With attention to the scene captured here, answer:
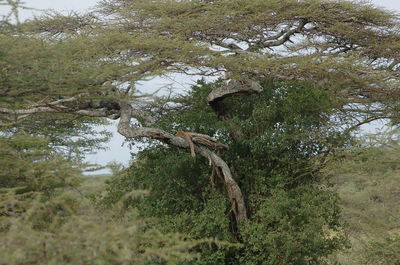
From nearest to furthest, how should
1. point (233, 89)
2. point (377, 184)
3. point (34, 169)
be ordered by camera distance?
point (34, 169), point (377, 184), point (233, 89)

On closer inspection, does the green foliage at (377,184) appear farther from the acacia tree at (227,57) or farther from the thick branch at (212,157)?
the thick branch at (212,157)

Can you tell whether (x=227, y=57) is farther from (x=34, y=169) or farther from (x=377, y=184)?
(x=34, y=169)

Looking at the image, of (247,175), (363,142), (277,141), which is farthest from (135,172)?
(363,142)

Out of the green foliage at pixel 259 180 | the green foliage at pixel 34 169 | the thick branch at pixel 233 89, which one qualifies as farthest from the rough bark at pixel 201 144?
the green foliage at pixel 34 169

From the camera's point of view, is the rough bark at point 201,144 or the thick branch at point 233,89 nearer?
the rough bark at point 201,144

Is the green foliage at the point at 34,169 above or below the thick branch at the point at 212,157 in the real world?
Result: above

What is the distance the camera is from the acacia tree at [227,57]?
12.3 meters

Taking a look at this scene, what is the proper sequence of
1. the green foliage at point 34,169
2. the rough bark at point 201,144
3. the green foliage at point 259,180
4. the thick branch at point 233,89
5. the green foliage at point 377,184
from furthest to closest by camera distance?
1. the thick branch at point 233,89
2. the rough bark at point 201,144
3. the green foliage at point 259,180
4. the green foliage at point 377,184
5. the green foliage at point 34,169

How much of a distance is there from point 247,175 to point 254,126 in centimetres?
112

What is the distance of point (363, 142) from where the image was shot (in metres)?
11.4

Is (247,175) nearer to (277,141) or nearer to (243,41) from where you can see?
(277,141)

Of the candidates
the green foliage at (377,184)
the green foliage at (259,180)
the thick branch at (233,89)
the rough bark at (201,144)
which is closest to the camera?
the green foliage at (377,184)

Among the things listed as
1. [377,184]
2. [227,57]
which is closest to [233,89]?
[227,57]

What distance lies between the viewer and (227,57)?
1244cm
